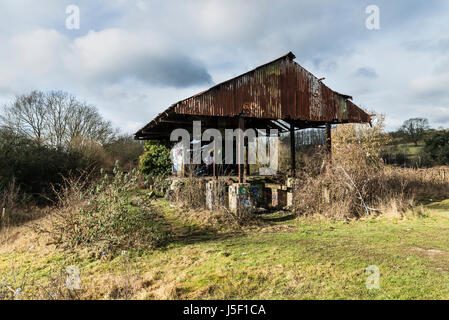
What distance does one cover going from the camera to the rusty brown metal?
9391mm

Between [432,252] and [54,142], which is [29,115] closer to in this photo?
[54,142]

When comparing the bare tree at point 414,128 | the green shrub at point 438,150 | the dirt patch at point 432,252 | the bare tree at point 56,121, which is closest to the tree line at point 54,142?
the bare tree at point 56,121

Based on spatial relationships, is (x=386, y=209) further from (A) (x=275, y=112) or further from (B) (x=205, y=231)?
(B) (x=205, y=231)

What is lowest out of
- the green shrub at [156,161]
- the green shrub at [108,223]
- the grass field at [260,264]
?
the grass field at [260,264]

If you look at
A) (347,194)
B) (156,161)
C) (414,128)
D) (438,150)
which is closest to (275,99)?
(347,194)

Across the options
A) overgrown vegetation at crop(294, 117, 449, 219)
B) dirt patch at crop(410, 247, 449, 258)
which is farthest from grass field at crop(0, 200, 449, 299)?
overgrown vegetation at crop(294, 117, 449, 219)

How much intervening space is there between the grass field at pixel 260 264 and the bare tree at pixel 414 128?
26942 millimetres

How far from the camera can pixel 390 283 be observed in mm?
3928

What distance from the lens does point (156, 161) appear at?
1847 cm

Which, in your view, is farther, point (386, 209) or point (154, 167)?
point (154, 167)

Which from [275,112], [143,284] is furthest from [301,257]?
[275,112]

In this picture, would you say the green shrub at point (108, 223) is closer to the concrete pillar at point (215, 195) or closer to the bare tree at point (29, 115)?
the concrete pillar at point (215, 195)

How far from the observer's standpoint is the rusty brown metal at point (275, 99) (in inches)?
370
